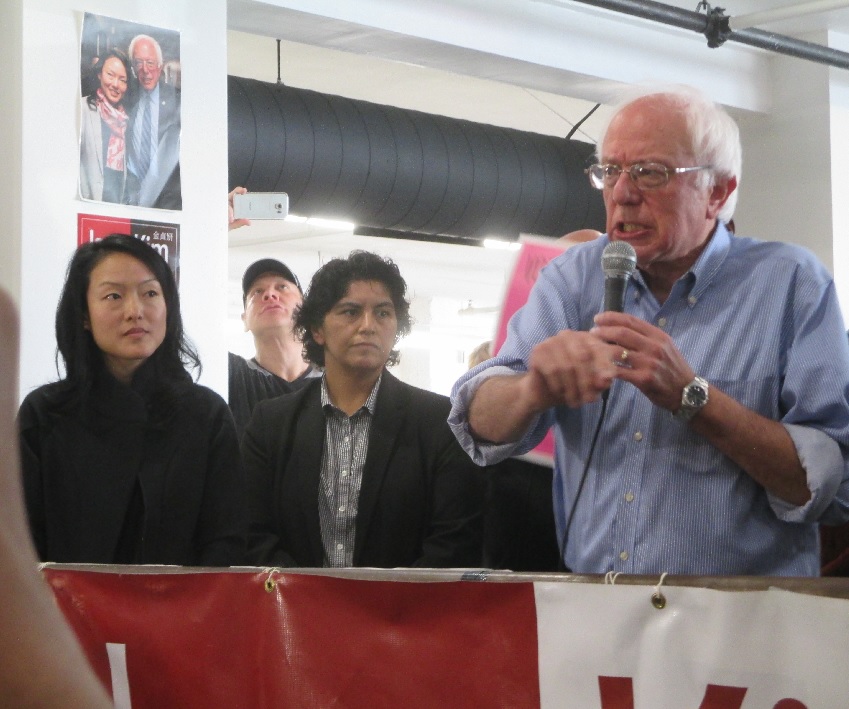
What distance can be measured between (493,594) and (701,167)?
0.81 metres

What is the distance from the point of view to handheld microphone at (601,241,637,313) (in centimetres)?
181

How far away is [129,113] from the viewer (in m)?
3.97

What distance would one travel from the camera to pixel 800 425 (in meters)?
1.81

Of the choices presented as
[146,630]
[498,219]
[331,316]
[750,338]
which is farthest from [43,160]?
[498,219]

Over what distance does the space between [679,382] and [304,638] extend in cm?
64

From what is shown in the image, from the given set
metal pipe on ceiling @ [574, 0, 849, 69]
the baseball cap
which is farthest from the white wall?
metal pipe on ceiling @ [574, 0, 849, 69]

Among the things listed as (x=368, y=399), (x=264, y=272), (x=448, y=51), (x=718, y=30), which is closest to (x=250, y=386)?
(x=264, y=272)

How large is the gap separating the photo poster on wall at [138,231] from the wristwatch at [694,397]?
2.32 meters

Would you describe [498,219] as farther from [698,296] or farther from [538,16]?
[698,296]

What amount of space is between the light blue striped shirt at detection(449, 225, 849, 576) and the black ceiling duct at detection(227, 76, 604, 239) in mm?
3462

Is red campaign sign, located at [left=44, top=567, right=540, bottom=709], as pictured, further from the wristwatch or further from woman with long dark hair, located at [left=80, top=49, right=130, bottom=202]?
woman with long dark hair, located at [left=80, top=49, right=130, bottom=202]

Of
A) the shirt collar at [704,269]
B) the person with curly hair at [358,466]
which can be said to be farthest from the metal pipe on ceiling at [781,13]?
the shirt collar at [704,269]

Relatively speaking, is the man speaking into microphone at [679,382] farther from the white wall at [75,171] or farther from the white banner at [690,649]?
the white wall at [75,171]

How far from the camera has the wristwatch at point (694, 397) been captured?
1.76 metres
